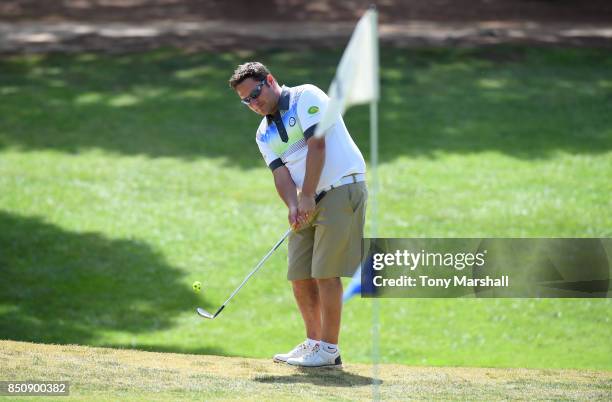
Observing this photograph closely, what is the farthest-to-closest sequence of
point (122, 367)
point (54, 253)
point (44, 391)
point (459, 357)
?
point (54, 253) → point (459, 357) → point (122, 367) → point (44, 391)

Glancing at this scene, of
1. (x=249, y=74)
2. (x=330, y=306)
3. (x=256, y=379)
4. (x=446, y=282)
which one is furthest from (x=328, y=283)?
(x=446, y=282)

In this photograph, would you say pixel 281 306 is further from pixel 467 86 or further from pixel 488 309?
pixel 467 86

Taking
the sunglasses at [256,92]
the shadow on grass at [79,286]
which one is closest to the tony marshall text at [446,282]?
the shadow on grass at [79,286]

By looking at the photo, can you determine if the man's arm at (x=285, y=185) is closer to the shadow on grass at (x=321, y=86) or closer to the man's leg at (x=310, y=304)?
the man's leg at (x=310, y=304)

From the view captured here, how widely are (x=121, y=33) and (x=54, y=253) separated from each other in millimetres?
10257

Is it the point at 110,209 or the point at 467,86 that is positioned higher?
the point at 467,86

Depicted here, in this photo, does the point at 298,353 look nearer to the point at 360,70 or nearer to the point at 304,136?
the point at 304,136

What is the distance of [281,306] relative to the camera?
1162cm

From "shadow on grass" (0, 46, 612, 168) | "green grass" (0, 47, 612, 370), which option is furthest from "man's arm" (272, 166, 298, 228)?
"shadow on grass" (0, 46, 612, 168)

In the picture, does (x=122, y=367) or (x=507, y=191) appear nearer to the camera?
(x=122, y=367)

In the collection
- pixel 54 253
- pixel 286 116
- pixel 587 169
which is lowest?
pixel 54 253

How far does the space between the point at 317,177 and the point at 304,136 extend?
300mm

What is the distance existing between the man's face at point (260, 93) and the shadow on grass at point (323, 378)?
163 cm

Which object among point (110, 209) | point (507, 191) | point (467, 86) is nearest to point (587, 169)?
point (507, 191)
